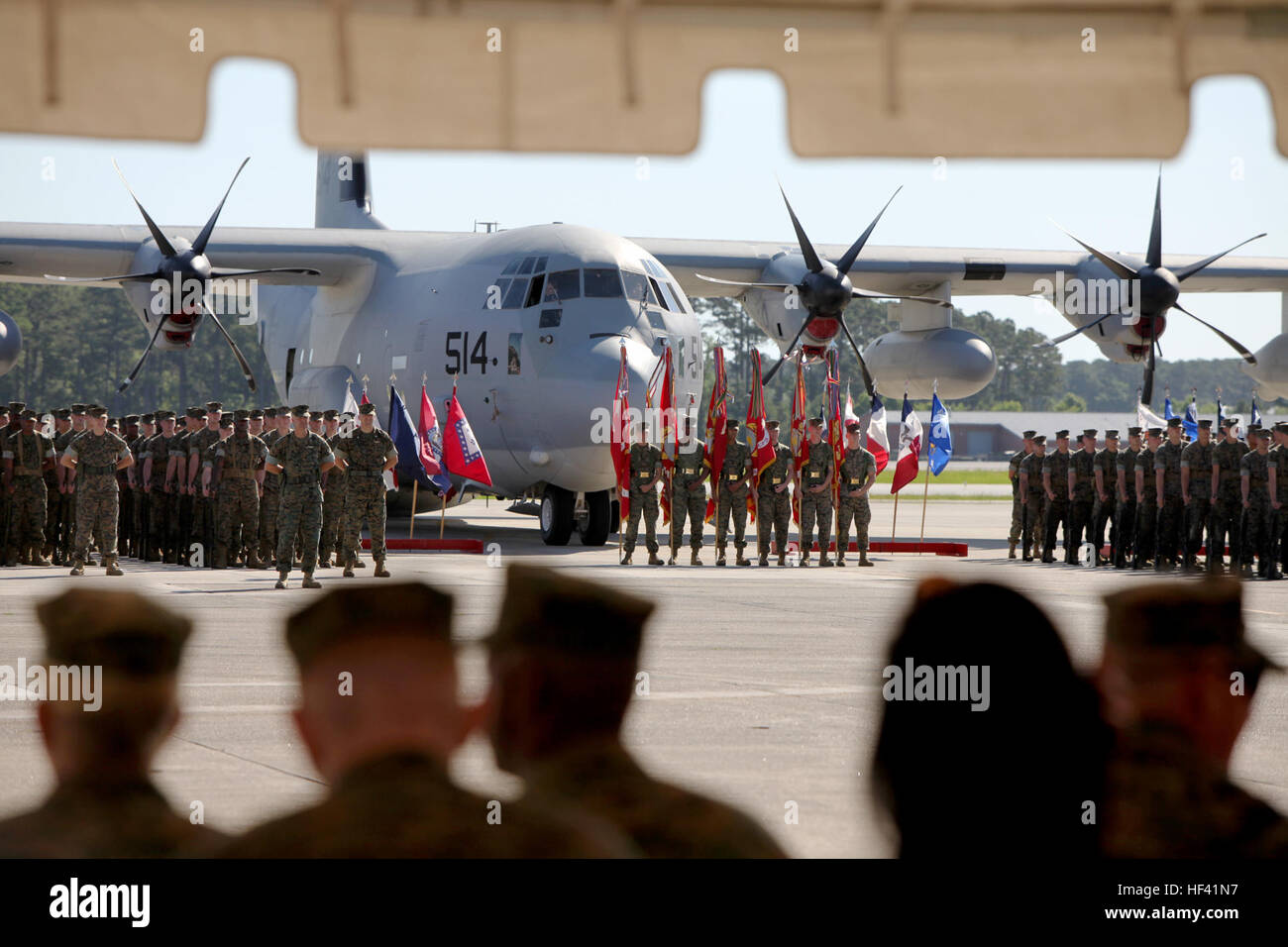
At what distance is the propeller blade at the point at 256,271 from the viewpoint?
19.0m

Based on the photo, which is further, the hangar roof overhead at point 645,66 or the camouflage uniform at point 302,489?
the camouflage uniform at point 302,489

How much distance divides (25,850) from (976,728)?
4.71 ft

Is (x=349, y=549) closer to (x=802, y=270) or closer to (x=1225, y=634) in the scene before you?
(x=802, y=270)

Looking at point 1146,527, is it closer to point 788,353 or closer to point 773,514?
point 773,514

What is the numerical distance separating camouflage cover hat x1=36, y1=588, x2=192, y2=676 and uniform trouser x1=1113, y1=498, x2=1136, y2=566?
16.7 m

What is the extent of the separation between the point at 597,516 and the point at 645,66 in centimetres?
1552

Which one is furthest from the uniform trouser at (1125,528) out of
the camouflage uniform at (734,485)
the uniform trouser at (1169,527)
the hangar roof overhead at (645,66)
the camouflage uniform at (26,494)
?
the hangar roof overhead at (645,66)

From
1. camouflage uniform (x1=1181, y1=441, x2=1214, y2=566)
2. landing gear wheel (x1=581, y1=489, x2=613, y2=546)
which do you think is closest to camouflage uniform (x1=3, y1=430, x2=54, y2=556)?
landing gear wheel (x1=581, y1=489, x2=613, y2=546)

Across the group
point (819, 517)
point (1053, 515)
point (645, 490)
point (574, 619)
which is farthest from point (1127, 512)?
point (574, 619)

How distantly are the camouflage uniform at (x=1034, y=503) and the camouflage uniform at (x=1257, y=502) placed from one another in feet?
10.8

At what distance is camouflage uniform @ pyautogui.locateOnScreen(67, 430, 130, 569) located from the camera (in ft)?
47.3

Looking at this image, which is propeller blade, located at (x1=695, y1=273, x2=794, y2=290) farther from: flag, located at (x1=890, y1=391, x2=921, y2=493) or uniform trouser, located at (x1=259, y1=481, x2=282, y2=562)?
uniform trouser, located at (x1=259, y1=481, x2=282, y2=562)

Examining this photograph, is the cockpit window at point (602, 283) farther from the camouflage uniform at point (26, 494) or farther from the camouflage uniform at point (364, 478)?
the camouflage uniform at point (26, 494)
